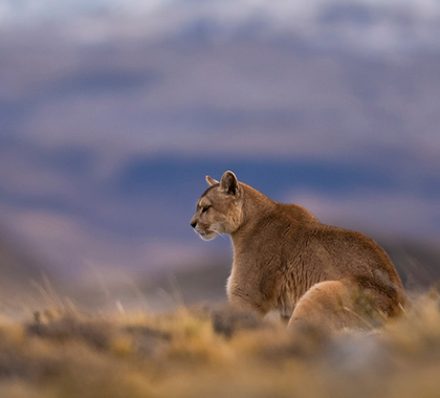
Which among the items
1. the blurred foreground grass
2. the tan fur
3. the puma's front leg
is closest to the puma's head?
the tan fur

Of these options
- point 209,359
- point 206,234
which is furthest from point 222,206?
point 209,359

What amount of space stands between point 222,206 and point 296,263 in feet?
6.39

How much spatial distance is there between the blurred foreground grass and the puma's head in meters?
3.03

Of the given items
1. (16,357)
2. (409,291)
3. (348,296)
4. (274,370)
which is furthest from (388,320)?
(16,357)

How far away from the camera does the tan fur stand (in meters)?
Answer: 12.8

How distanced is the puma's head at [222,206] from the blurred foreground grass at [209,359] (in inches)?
119

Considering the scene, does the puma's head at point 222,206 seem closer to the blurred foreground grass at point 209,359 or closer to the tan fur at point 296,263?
the tan fur at point 296,263

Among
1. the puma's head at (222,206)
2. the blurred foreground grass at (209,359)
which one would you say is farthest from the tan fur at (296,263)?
the blurred foreground grass at (209,359)

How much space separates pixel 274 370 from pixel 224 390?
1.32 m

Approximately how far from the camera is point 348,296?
12945 mm

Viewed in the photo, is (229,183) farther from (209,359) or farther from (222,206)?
(209,359)

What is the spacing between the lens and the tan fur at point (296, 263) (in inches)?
505

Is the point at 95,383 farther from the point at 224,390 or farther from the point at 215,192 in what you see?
the point at 215,192

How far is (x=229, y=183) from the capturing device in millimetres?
15383
